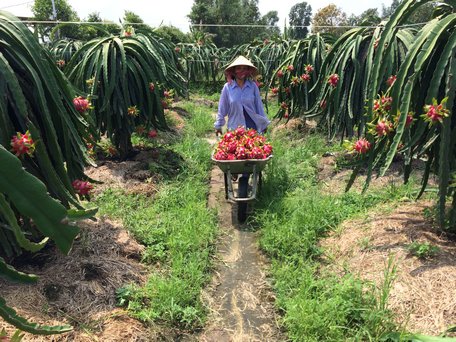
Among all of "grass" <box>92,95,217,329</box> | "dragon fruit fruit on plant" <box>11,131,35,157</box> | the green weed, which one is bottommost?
"grass" <box>92,95,217,329</box>

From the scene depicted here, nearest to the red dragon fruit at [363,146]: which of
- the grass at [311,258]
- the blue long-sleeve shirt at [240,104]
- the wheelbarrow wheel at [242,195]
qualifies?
the grass at [311,258]

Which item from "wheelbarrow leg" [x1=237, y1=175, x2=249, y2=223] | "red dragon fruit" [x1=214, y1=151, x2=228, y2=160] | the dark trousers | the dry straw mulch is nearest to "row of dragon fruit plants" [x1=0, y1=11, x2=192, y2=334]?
the dark trousers

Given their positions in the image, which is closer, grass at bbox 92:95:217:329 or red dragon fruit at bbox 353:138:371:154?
grass at bbox 92:95:217:329

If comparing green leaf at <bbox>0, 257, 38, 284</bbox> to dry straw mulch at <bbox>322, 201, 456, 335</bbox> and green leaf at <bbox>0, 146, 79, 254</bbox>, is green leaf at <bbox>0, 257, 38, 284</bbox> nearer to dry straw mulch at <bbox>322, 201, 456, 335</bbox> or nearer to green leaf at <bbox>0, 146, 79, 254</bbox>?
green leaf at <bbox>0, 146, 79, 254</bbox>

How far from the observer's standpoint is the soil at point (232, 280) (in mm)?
2404

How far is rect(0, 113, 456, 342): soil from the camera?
7.89 feet

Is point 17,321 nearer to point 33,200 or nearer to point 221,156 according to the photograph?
point 33,200

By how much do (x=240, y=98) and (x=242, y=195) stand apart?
55.0 inches

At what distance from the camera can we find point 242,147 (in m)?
4.26

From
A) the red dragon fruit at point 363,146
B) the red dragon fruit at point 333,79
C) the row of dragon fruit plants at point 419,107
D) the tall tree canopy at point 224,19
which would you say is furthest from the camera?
the tall tree canopy at point 224,19

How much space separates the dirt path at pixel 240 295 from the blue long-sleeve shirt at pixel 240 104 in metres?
1.60

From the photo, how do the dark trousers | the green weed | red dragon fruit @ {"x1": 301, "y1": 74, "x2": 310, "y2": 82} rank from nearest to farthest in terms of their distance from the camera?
the green weed, the dark trousers, red dragon fruit @ {"x1": 301, "y1": 74, "x2": 310, "y2": 82}

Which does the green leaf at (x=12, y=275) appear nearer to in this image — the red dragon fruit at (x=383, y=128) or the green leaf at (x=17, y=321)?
the green leaf at (x=17, y=321)

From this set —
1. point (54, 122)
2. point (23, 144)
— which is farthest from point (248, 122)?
point (23, 144)
